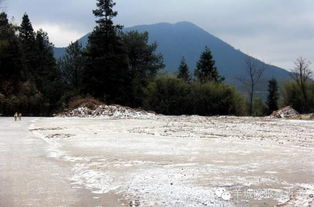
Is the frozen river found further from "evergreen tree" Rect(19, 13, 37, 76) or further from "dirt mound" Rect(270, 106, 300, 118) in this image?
"evergreen tree" Rect(19, 13, 37, 76)

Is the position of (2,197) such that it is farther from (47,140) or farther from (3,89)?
(3,89)

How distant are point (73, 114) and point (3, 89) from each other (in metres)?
8.99

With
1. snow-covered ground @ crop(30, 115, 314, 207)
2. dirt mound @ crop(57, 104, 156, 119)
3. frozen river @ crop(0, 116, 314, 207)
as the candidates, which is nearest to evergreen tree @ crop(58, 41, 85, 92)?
dirt mound @ crop(57, 104, 156, 119)

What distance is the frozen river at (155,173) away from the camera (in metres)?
7.22

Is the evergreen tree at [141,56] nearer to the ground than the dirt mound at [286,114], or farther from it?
farther from it

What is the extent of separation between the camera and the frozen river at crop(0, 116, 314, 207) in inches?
284

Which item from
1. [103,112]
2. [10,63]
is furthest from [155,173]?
[10,63]

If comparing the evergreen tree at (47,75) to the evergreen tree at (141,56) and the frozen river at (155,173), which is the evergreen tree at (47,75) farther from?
the frozen river at (155,173)

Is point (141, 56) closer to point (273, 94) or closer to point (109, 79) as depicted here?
point (109, 79)

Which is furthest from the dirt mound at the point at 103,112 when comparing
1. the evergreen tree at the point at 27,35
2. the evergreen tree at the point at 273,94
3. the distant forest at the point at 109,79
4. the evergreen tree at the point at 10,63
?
the evergreen tree at the point at 273,94

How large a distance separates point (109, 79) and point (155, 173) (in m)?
35.7

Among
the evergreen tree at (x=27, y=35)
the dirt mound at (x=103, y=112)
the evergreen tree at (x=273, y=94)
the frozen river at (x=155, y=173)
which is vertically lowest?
the frozen river at (x=155, y=173)

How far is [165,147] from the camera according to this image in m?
13.7

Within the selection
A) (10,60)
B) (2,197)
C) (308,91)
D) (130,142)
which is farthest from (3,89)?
(308,91)
